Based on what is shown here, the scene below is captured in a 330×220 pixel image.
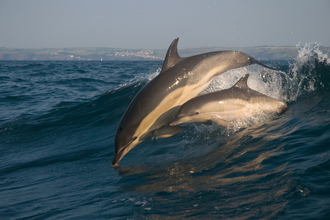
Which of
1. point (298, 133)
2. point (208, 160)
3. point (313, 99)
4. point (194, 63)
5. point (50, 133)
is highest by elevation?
point (194, 63)

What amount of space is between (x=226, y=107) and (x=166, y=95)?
141 centimetres

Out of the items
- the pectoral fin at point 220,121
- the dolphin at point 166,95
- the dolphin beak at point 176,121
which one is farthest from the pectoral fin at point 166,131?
the pectoral fin at point 220,121

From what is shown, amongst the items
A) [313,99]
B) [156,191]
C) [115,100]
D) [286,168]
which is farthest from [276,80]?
[156,191]

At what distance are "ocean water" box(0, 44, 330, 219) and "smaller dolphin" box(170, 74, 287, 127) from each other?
24 cm

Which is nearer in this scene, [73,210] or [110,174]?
[73,210]

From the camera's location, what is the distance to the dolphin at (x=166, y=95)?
15.8ft

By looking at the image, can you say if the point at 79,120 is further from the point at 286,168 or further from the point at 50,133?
the point at 286,168

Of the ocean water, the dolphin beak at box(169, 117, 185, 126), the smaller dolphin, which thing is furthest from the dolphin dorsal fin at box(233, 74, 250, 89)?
the dolphin beak at box(169, 117, 185, 126)

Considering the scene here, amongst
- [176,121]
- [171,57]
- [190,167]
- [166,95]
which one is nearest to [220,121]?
[176,121]

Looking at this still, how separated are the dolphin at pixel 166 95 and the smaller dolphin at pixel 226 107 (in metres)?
0.24

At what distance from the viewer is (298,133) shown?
472cm

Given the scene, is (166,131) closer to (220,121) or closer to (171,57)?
(220,121)

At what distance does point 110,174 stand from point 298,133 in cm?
318

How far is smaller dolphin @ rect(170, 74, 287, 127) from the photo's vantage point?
537cm
